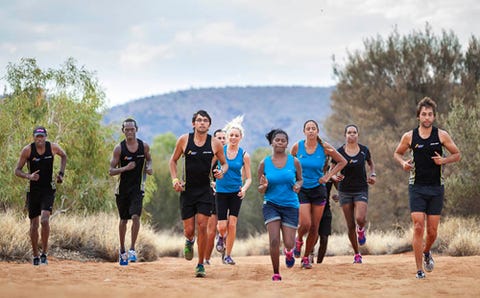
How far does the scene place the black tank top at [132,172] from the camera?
12.5 m

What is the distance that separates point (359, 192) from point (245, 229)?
92.5 feet

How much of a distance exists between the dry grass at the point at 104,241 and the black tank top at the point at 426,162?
8126 millimetres

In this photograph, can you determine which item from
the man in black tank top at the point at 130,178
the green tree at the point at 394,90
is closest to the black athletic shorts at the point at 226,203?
the man in black tank top at the point at 130,178

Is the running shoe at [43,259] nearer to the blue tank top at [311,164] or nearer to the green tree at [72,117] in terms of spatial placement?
the blue tank top at [311,164]

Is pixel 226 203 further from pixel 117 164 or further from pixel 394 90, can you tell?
pixel 394 90

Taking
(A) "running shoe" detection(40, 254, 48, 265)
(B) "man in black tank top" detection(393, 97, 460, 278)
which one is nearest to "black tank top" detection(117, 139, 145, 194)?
(A) "running shoe" detection(40, 254, 48, 265)

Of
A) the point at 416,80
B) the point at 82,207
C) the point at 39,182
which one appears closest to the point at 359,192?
the point at 39,182

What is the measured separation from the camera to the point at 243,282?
32.6 feet

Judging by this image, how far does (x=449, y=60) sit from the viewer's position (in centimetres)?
3114

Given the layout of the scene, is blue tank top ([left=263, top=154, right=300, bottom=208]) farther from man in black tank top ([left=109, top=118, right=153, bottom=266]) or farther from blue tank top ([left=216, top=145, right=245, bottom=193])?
man in black tank top ([left=109, top=118, right=153, bottom=266])

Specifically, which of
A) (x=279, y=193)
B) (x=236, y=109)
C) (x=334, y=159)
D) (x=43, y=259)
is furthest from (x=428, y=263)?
(x=236, y=109)

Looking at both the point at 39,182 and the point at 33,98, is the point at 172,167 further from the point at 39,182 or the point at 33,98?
the point at 33,98

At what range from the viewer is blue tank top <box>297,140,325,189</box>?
1198 cm

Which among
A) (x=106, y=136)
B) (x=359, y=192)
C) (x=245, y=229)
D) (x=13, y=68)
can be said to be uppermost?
(x=13, y=68)
